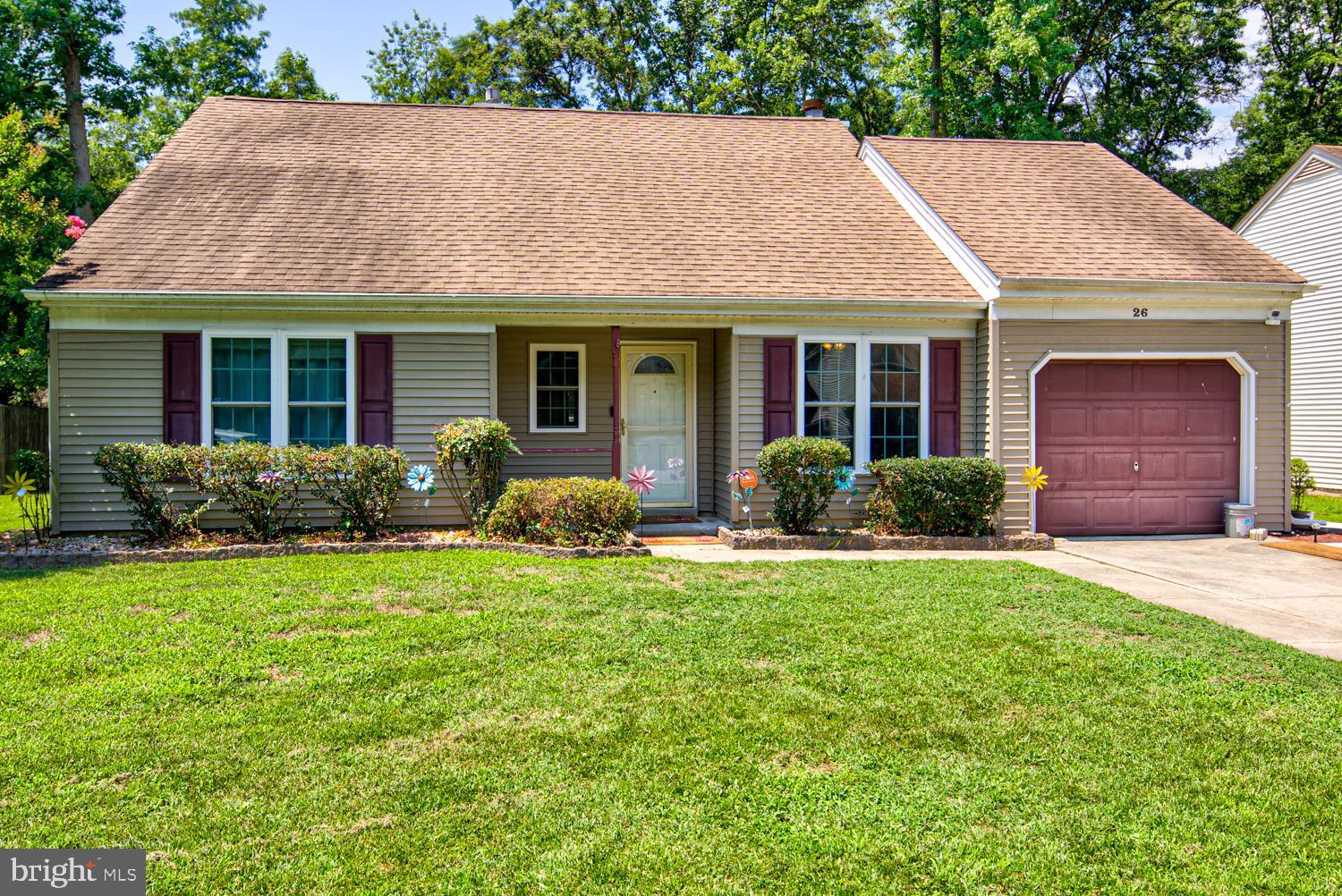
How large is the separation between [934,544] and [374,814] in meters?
7.63

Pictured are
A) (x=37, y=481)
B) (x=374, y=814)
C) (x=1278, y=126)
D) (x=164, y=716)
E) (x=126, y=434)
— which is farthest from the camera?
(x=1278, y=126)

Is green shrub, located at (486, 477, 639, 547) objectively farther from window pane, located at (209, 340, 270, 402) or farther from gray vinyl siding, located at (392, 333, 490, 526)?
window pane, located at (209, 340, 270, 402)

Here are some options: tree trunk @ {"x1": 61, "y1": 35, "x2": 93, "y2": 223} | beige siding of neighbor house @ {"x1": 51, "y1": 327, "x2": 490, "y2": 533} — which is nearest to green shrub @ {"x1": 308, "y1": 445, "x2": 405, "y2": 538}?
beige siding of neighbor house @ {"x1": 51, "y1": 327, "x2": 490, "y2": 533}

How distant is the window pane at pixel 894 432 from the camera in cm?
1103

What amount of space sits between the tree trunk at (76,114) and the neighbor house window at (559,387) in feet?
46.1

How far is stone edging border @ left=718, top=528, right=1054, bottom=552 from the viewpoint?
982 centimetres

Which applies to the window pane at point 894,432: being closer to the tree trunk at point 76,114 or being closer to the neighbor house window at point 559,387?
the neighbor house window at point 559,387

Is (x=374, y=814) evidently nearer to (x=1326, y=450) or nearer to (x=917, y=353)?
(x=917, y=353)

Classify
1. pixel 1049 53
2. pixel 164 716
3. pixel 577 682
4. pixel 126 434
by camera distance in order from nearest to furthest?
pixel 164 716
pixel 577 682
pixel 126 434
pixel 1049 53

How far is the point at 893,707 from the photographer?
476 cm

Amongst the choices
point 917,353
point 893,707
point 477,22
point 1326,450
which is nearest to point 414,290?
point 917,353

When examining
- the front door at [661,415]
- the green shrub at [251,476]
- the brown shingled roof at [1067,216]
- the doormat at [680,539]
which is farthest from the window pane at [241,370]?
the brown shingled roof at [1067,216]

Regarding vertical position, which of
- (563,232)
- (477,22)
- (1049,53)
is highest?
(477,22)

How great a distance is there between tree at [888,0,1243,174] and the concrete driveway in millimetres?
14692
